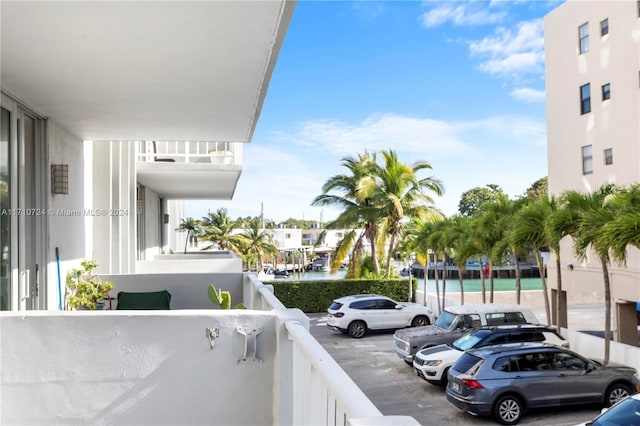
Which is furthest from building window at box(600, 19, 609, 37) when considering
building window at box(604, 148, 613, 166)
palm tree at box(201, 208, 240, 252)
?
palm tree at box(201, 208, 240, 252)

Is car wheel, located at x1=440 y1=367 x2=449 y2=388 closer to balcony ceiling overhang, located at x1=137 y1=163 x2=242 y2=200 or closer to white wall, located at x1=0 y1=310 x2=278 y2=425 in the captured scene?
balcony ceiling overhang, located at x1=137 y1=163 x2=242 y2=200

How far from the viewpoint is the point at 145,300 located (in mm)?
7699

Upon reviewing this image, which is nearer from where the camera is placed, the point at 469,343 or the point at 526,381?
the point at 526,381

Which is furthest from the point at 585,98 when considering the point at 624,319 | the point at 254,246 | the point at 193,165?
the point at 254,246

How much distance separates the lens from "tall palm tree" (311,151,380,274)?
26062 millimetres

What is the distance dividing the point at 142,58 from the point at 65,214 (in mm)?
3854

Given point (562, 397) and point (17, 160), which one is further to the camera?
point (562, 397)

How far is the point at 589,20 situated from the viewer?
19484 mm

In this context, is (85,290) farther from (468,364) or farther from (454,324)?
(454,324)

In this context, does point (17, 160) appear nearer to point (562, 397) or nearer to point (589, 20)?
point (562, 397)

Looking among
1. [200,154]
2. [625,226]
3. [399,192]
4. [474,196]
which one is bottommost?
[625,226]

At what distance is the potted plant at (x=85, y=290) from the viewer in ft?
24.0

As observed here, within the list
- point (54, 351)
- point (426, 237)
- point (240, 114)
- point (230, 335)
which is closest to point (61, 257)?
point (240, 114)

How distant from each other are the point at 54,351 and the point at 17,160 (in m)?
3.43
